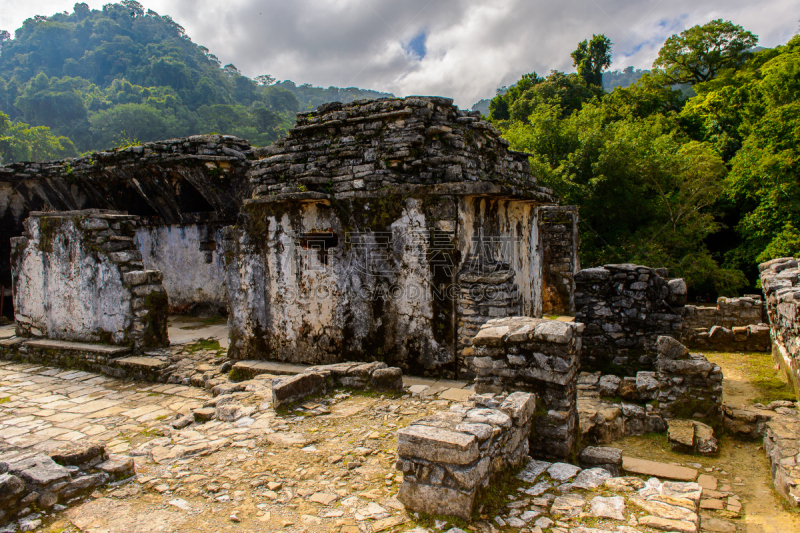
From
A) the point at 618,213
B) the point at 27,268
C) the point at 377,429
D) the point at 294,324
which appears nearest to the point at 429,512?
the point at 377,429

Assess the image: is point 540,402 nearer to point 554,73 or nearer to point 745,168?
point 745,168

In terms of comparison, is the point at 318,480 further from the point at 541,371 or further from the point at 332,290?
the point at 332,290

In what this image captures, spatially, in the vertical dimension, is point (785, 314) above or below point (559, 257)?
below

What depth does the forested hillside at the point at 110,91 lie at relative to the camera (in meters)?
37.3

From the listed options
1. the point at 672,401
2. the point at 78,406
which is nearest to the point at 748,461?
the point at 672,401

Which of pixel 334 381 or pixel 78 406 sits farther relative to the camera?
pixel 78 406

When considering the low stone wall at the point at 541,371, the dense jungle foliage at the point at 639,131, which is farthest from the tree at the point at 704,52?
the low stone wall at the point at 541,371

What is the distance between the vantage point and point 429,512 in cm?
301

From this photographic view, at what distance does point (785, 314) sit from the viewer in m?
7.18

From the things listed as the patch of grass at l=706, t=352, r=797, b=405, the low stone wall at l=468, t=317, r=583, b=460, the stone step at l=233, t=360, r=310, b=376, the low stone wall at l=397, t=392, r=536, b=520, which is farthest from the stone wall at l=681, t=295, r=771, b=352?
the low stone wall at l=397, t=392, r=536, b=520

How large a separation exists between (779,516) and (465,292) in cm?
364

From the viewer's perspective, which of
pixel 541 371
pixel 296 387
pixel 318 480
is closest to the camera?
pixel 318 480

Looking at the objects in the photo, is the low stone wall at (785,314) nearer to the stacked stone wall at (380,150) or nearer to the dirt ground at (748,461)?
the dirt ground at (748,461)

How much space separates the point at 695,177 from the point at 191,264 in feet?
59.8
